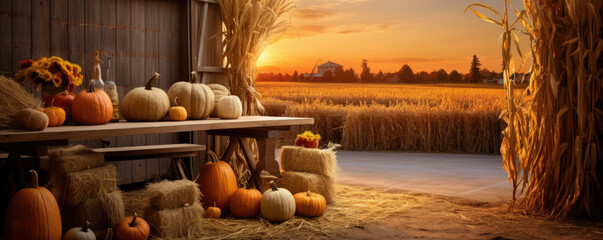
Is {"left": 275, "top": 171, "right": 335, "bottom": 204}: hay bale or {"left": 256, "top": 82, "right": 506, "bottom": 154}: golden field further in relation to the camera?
{"left": 256, "top": 82, "right": 506, "bottom": 154}: golden field

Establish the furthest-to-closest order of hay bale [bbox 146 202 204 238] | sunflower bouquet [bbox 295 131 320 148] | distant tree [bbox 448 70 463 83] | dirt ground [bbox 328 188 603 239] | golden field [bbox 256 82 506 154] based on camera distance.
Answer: distant tree [bbox 448 70 463 83], golden field [bbox 256 82 506 154], sunflower bouquet [bbox 295 131 320 148], dirt ground [bbox 328 188 603 239], hay bale [bbox 146 202 204 238]

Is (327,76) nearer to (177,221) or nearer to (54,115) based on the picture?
(177,221)

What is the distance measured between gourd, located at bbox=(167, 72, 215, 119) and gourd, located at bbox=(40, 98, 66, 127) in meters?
1.01

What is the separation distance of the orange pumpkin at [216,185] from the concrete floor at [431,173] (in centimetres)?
186

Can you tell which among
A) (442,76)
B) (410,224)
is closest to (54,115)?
(410,224)

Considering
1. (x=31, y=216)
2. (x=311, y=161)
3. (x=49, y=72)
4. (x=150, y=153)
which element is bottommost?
(x=31, y=216)

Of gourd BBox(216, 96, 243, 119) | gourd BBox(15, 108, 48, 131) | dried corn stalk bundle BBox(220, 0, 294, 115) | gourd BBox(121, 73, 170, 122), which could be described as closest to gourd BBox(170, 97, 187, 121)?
gourd BBox(121, 73, 170, 122)

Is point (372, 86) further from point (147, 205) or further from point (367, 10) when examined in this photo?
point (147, 205)

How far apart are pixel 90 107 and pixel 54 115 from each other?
25 cm

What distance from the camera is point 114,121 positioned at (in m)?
4.44

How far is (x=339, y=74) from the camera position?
14.3m

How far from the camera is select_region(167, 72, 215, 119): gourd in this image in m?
4.72

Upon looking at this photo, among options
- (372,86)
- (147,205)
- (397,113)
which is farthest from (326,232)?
(372,86)

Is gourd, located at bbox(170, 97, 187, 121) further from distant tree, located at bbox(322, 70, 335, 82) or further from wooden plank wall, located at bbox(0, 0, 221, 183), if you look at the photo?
distant tree, located at bbox(322, 70, 335, 82)
